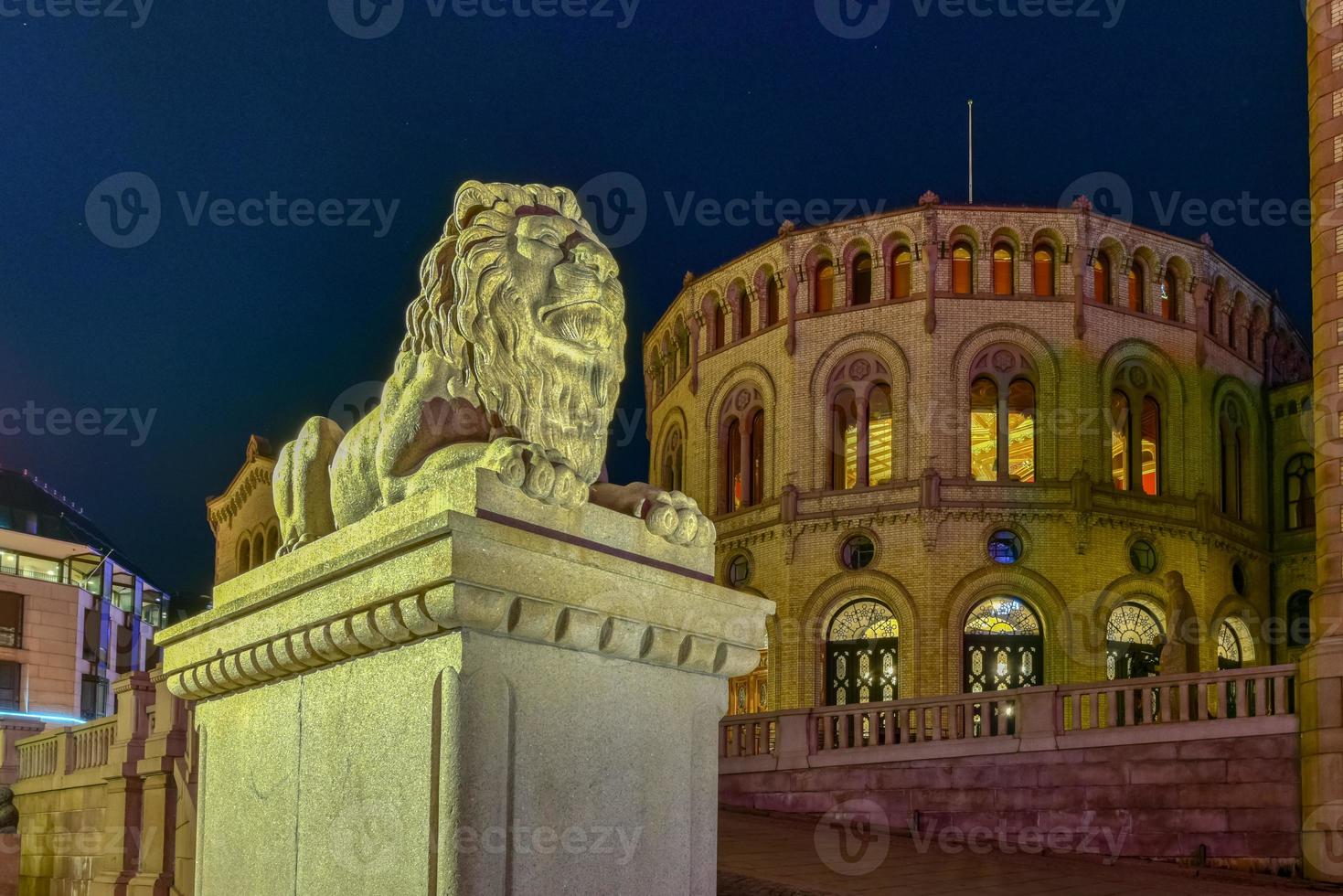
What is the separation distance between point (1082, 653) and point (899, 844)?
56.9 feet

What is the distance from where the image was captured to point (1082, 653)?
1409 inches

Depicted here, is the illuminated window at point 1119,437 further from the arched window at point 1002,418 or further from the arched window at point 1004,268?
the arched window at point 1004,268

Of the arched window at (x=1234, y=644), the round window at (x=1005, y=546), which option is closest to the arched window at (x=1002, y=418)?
the round window at (x=1005, y=546)

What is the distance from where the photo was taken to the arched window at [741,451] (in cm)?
4078

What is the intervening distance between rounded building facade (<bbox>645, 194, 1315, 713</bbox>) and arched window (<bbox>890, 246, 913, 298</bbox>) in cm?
6

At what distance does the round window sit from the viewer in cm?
3691

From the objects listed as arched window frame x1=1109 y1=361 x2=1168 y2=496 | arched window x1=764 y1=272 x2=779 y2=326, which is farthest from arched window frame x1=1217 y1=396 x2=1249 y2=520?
arched window x1=764 y1=272 x2=779 y2=326

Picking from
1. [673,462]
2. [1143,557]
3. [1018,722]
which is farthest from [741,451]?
[1018,722]

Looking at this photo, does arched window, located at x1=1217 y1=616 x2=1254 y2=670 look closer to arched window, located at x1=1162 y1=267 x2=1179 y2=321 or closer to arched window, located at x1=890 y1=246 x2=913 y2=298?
arched window, located at x1=1162 y1=267 x2=1179 y2=321

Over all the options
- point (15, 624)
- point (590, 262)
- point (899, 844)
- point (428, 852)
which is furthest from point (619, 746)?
point (15, 624)

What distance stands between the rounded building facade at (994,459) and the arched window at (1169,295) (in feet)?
0.20

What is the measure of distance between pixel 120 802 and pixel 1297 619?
34.1m

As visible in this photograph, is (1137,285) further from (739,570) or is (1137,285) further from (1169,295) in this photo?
(739,570)

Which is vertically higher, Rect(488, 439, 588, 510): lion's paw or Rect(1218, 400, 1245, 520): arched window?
Rect(1218, 400, 1245, 520): arched window
